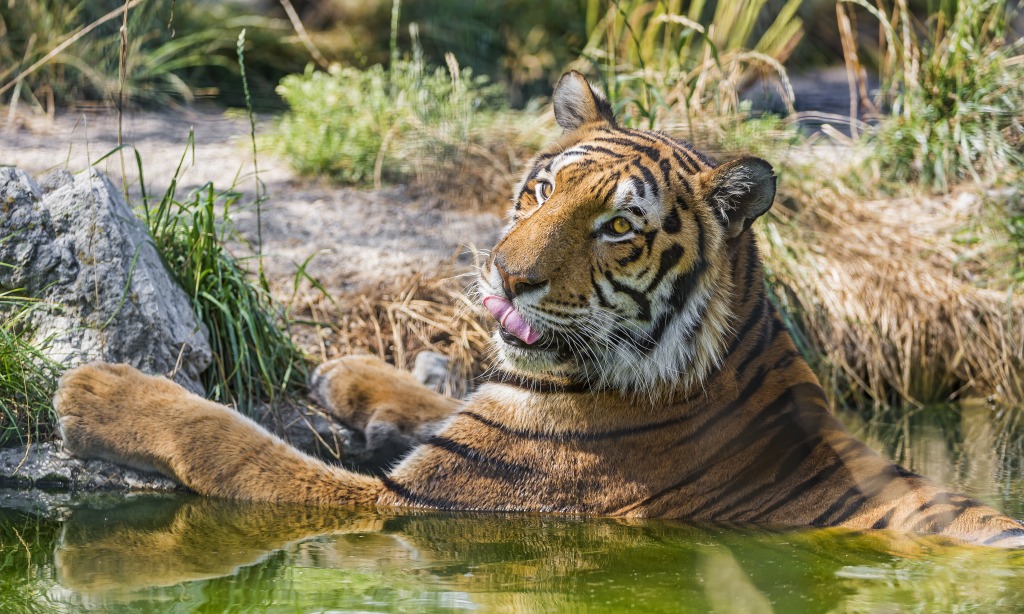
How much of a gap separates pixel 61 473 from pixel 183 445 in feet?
1.54

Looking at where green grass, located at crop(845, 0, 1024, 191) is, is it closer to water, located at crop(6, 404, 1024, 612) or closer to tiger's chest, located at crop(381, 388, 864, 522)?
water, located at crop(6, 404, 1024, 612)

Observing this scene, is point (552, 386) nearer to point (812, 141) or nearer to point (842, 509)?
point (842, 509)

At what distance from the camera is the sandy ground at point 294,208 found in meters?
5.55

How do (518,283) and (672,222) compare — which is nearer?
(518,283)

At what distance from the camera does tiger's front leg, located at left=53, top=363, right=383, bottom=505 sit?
364 centimetres

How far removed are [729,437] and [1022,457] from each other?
1.83m

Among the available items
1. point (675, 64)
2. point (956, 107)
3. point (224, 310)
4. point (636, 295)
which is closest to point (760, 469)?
point (636, 295)

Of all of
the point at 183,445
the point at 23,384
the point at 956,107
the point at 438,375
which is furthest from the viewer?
the point at 956,107

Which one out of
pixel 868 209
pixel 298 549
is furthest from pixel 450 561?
pixel 868 209

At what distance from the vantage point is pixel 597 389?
355 centimetres

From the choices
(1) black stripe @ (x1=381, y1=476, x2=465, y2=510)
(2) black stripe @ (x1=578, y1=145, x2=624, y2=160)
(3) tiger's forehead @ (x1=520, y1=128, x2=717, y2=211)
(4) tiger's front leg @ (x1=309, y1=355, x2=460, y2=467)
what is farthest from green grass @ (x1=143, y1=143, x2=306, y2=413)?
(2) black stripe @ (x1=578, y1=145, x2=624, y2=160)

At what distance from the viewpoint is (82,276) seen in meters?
3.95

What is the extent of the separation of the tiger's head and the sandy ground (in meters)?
1.98

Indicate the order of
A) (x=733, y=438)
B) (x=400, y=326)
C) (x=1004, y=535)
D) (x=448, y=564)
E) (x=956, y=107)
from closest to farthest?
1. (x=448, y=564)
2. (x=1004, y=535)
3. (x=733, y=438)
4. (x=400, y=326)
5. (x=956, y=107)
